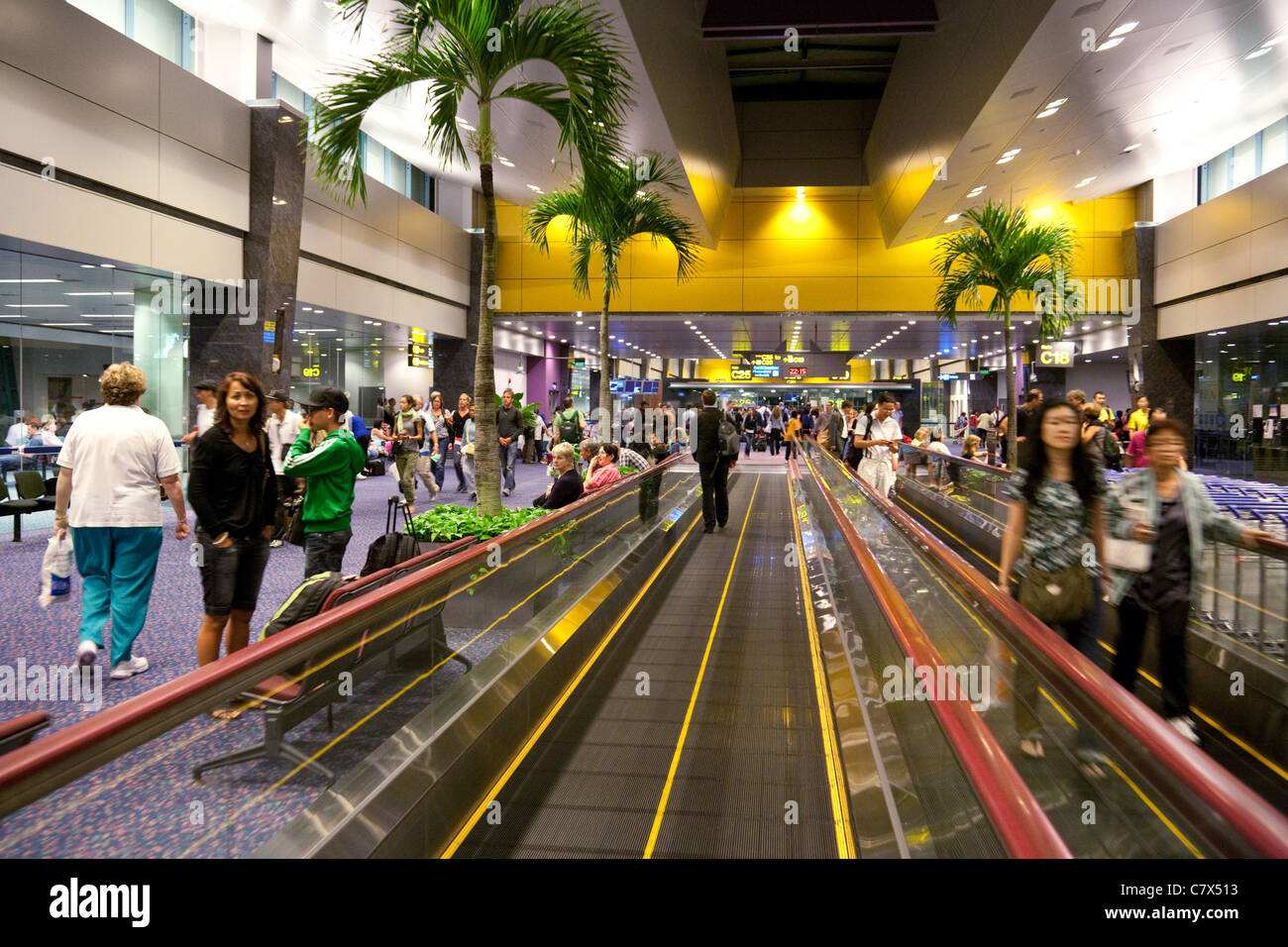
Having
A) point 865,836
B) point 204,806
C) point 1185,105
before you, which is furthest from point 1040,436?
point 1185,105

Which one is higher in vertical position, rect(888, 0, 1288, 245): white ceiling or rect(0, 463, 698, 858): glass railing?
rect(888, 0, 1288, 245): white ceiling

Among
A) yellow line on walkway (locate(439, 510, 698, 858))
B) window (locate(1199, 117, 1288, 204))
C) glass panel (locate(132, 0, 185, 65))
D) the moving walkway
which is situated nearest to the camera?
the moving walkway

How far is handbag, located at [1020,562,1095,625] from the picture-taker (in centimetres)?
404

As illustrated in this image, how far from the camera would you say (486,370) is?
7422 mm

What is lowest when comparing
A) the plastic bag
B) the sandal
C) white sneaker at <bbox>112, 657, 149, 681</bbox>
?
white sneaker at <bbox>112, 657, 149, 681</bbox>

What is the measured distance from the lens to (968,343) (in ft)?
102

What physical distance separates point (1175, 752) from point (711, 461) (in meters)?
9.66

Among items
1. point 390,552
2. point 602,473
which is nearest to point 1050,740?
point 390,552

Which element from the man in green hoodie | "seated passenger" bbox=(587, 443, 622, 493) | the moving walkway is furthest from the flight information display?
the man in green hoodie

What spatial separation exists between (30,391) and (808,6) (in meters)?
12.6

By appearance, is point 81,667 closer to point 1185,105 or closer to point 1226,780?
point 1226,780

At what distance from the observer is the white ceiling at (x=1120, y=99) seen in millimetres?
9570

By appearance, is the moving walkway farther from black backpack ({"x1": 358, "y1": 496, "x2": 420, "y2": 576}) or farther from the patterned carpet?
black backpack ({"x1": 358, "y1": 496, "x2": 420, "y2": 576})

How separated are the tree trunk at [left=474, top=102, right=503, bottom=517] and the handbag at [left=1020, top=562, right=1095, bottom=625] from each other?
4.34 meters
